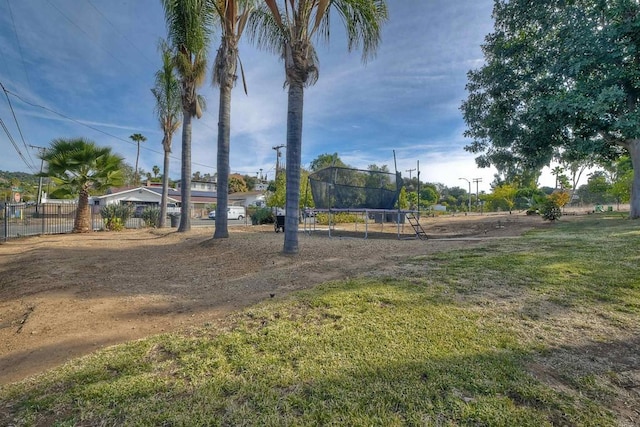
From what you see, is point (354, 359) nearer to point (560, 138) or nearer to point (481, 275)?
point (481, 275)

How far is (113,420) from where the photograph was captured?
63.8 inches

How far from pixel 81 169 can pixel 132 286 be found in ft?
39.4

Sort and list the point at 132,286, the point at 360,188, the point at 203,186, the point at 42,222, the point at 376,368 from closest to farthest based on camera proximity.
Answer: the point at 376,368, the point at 132,286, the point at 360,188, the point at 42,222, the point at 203,186

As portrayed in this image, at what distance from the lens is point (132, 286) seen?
4.66 m

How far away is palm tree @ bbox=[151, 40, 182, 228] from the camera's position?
623 inches

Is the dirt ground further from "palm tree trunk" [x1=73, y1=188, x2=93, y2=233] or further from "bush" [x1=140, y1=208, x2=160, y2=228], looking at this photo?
"bush" [x1=140, y1=208, x2=160, y2=228]

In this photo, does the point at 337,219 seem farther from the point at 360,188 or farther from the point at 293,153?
the point at 293,153

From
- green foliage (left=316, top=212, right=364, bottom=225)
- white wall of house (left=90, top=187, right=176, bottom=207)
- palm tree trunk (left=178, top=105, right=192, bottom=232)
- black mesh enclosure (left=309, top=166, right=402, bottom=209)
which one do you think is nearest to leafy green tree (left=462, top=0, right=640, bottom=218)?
black mesh enclosure (left=309, top=166, right=402, bottom=209)

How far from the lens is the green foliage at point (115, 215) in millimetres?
15219

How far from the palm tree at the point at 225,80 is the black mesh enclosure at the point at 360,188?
12.2 ft

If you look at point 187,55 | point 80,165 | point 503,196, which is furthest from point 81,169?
point 503,196

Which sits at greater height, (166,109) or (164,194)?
(166,109)

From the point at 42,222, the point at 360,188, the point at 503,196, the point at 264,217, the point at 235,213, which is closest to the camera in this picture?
the point at 360,188

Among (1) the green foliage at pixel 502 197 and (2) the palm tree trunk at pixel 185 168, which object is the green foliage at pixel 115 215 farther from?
(1) the green foliage at pixel 502 197
